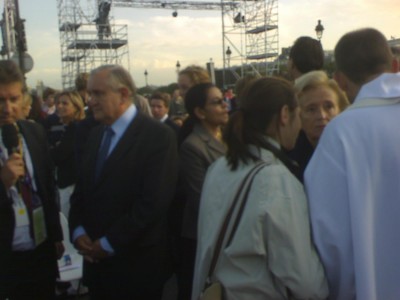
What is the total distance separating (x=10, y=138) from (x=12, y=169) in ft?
0.73

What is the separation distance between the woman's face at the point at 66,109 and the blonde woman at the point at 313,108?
3.71 metres

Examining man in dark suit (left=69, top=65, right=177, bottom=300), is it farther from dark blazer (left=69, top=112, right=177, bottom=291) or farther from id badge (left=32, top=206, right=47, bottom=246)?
id badge (left=32, top=206, right=47, bottom=246)

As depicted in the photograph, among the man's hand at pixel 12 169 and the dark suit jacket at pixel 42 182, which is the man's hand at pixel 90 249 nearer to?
the dark suit jacket at pixel 42 182

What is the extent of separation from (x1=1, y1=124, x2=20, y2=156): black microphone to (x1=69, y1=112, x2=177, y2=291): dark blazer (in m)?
0.46

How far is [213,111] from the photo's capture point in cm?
369

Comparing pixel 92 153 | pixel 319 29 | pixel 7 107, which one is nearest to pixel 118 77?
pixel 92 153

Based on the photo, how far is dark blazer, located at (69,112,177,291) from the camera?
2.69 m

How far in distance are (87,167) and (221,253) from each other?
1.30 m

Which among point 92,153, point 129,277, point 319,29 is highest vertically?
point 319,29

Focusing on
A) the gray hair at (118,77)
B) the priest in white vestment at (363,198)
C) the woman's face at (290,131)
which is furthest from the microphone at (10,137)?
the priest in white vestment at (363,198)

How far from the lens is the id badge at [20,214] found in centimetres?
272

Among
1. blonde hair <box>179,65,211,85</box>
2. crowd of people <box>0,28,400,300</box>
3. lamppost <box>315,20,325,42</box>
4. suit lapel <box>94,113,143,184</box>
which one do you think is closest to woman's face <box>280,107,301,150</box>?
crowd of people <box>0,28,400,300</box>

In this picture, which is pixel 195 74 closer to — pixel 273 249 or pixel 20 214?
pixel 20 214

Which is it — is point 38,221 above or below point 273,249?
below
